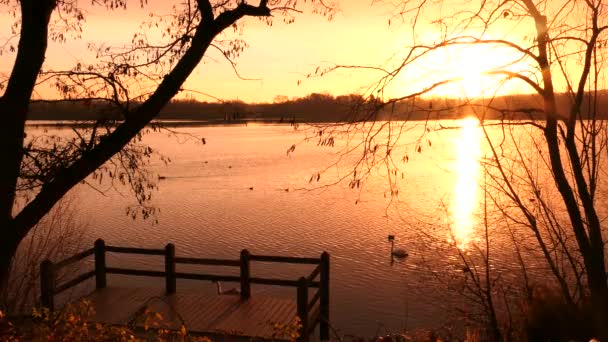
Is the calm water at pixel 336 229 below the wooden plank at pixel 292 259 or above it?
below

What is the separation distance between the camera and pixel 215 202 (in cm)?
3444

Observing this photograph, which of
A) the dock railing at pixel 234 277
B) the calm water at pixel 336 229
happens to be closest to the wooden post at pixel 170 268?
the dock railing at pixel 234 277

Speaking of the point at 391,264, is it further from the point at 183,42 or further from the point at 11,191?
the point at 11,191

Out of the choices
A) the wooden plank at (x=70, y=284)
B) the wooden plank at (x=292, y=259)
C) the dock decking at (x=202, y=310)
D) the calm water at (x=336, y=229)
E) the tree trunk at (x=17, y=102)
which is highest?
the tree trunk at (x=17, y=102)

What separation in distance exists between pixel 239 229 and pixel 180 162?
107ft

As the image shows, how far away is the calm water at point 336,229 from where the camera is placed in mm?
17516

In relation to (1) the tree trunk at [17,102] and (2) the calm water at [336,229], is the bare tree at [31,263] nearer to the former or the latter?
(2) the calm water at [336,229]

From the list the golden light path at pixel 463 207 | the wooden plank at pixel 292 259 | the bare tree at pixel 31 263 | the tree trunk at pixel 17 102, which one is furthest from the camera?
the golden light path at pixel 463 207

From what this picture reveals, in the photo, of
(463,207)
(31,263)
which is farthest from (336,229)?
(31,263)

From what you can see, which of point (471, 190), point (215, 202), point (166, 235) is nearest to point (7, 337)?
point (166, 235)

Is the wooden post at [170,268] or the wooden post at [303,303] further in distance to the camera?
the wooden post at [170,268]

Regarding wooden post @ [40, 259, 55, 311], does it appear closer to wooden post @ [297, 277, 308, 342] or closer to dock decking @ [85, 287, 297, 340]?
dock decking @ [85, 287, 297, 340]

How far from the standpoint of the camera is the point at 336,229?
27219mm

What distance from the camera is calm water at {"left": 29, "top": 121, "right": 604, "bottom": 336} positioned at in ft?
57.5
